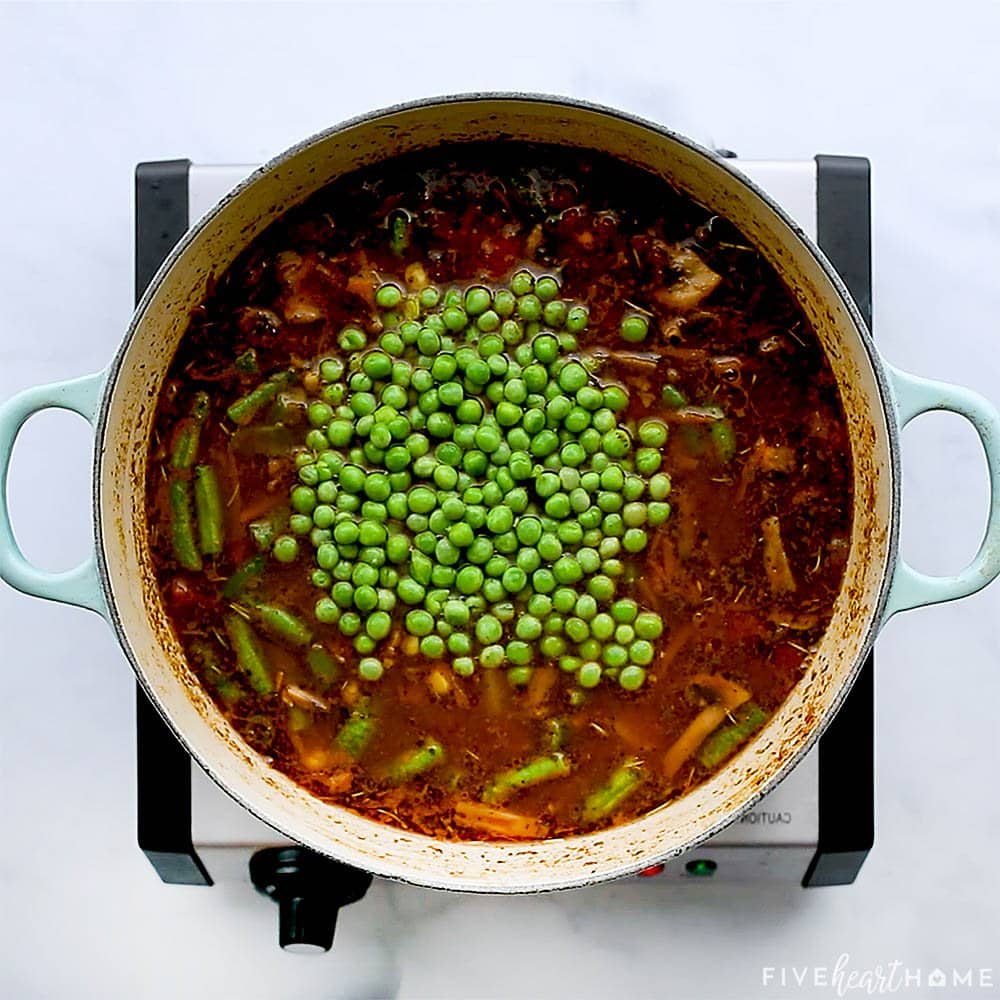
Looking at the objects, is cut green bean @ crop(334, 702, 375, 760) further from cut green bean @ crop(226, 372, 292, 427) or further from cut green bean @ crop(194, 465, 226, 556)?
cut green bean @ crop(226, 372, 292, 427)

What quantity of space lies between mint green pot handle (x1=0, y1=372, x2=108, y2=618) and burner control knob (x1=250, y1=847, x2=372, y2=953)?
414 millimetres

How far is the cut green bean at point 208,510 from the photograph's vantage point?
5.89ft

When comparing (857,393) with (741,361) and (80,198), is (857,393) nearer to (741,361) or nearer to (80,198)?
(741,361)

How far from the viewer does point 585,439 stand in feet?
5.86

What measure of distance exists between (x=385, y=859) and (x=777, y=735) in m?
0.52

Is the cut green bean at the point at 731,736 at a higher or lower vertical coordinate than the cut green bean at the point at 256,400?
lower

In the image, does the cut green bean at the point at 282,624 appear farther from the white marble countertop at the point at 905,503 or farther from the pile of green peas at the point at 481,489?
the white marble countertop at the point at 905,503

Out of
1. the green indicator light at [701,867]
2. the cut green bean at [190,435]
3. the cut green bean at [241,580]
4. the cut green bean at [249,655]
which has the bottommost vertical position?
the green indicator light at [701,867]

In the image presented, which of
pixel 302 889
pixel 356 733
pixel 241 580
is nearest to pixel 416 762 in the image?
pixel 356 733

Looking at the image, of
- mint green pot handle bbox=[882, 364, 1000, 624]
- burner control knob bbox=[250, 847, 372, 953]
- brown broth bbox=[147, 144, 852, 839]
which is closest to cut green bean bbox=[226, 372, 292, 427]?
brown broth bbox=[147, 144, 852, 839]

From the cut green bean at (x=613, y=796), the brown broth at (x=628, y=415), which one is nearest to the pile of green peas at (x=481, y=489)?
the brown broth at (x=628, y=415)

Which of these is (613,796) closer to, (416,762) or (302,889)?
(416,762)

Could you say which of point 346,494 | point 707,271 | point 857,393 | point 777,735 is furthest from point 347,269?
point 777,735

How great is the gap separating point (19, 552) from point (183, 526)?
0.22m
